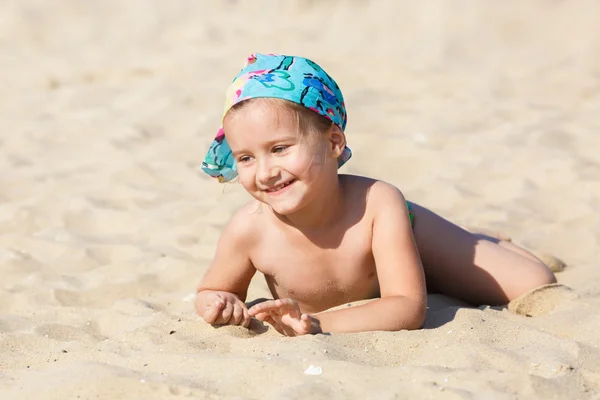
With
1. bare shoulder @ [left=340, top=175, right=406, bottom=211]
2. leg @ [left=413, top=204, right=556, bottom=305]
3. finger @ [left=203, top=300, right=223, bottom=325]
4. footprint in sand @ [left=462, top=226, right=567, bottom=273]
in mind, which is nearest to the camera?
finger @ [left=203, top=300, right=223, bottom=325]

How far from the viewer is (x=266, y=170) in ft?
9.72

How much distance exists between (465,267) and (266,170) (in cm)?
119

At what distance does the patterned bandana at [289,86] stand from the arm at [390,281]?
27 cm

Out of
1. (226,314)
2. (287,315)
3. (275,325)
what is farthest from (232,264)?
(287,315)

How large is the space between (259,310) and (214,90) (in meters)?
4.52

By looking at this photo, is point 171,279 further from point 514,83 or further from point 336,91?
point 514,83

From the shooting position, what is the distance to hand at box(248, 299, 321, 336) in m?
2.83

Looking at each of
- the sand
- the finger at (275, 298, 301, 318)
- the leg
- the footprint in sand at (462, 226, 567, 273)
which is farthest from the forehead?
the footprint in sand at (462, 226, 567, 273)

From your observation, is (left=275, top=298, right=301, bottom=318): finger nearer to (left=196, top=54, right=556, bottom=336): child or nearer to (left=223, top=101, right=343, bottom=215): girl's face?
(left=196, top=54, right=556, bottom=336): child

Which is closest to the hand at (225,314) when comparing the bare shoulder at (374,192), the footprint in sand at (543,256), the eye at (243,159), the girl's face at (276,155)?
the girl's face at (276,155)

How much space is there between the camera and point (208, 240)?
14.8 feet

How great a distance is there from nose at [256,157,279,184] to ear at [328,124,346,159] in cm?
26

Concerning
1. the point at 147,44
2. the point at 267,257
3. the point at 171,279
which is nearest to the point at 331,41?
the point at 147,44

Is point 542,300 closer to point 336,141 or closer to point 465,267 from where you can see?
point 465,267
